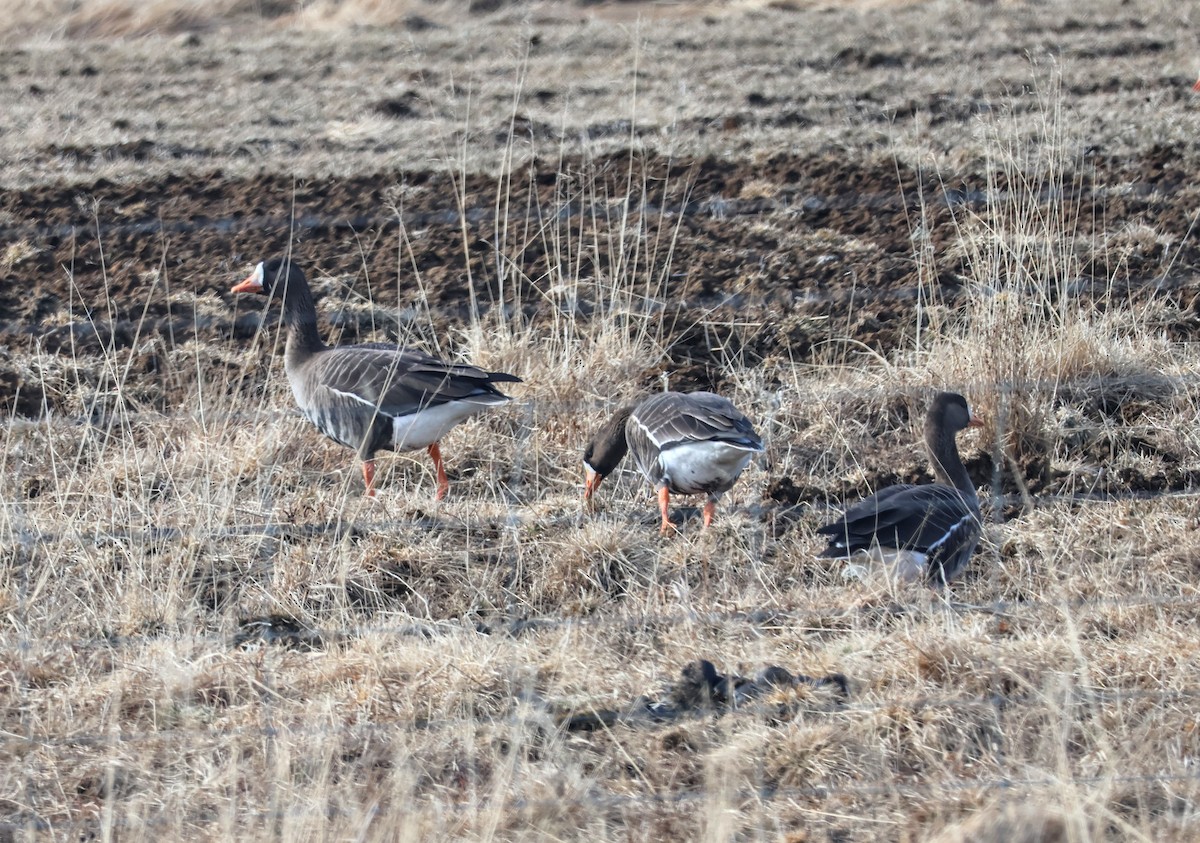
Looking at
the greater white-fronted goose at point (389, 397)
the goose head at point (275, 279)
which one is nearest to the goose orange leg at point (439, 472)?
the greater white-fronted goose at point (389, 397)

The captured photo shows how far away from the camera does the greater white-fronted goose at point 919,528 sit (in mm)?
4992

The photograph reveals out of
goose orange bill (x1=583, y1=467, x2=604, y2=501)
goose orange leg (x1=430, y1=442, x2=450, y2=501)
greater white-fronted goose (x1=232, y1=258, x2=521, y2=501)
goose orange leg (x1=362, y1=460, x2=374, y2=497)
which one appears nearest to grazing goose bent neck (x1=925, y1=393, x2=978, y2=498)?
goose orange bill (x1=583, y1=467, x2=604, y2=501)

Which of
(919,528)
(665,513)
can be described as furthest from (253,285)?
(919,528)

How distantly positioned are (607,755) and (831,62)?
1066cm

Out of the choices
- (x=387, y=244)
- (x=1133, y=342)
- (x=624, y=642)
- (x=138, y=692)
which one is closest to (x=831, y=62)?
(x=387, y=244)

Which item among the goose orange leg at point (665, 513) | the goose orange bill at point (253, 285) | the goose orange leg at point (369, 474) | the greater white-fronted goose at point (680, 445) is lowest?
the goose orange leg at point (665, 513)

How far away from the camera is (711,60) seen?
13961mm

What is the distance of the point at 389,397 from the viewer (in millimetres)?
6262

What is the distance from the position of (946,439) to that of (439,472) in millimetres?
2225

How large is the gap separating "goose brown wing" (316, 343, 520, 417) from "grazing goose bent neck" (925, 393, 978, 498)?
1769 mm

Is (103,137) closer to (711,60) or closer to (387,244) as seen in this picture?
(387,244)

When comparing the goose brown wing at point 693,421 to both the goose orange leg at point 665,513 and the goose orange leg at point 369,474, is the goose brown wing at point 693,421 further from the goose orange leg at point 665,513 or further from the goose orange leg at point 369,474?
the goose orange leg at point 369,474

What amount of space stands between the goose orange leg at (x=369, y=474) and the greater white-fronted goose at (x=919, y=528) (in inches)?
84.7

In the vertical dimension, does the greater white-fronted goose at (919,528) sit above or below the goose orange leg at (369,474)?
above
